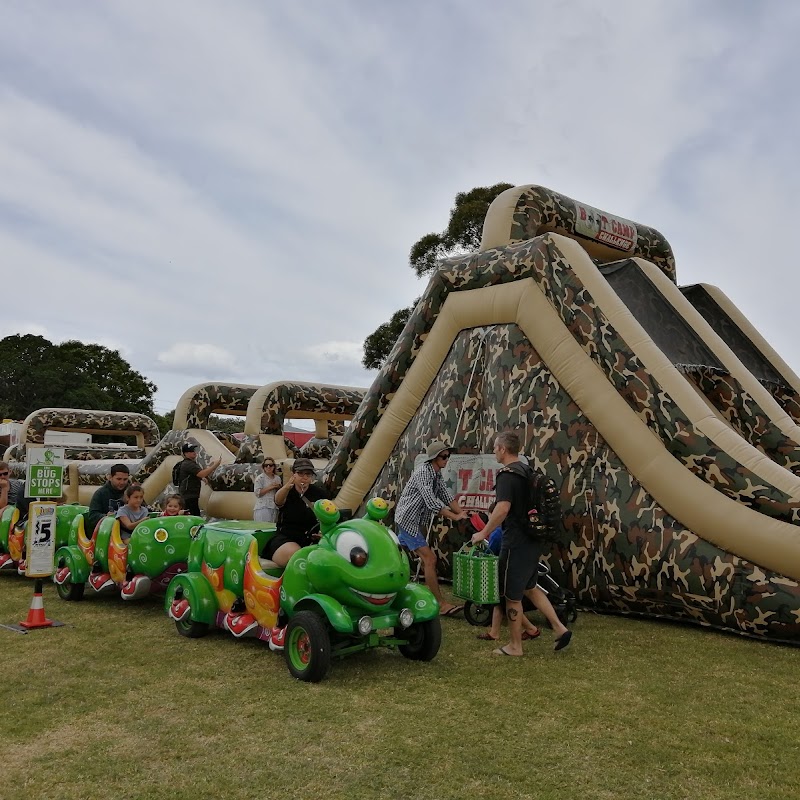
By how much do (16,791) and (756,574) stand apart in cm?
480

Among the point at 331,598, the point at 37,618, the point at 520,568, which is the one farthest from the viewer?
the point at 37,618

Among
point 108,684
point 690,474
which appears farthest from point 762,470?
point 108,684

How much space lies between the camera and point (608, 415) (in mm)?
6406

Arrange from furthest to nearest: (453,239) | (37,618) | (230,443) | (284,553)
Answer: (453,239)
(230,443)
(37,618)
(284,553)

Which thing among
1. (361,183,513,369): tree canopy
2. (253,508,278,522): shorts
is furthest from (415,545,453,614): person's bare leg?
(361,183,513,369): tree canopy

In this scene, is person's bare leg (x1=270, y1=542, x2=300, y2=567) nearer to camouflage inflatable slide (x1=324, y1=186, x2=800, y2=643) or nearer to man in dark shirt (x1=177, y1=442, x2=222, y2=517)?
camouflage inflatable slide (x1=324, y1=186, x2=800, y2=643)

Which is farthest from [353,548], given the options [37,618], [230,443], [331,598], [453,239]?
[453,239]

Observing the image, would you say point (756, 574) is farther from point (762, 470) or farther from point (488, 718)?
point (488, 718)

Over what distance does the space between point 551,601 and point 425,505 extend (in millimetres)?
1253

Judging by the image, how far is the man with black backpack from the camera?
507cm

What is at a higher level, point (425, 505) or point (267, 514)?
point (425, 505)

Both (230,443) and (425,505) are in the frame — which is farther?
(230,443)

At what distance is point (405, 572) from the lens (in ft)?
15.4

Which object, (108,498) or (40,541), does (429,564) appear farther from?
(108,498)
